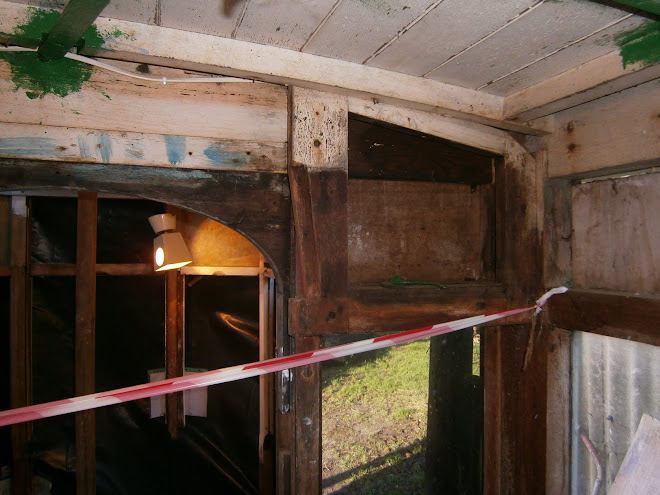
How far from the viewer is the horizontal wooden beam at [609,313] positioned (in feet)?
5.53

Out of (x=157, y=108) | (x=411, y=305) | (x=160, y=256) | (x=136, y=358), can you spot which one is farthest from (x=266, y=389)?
(x=157, y=108)

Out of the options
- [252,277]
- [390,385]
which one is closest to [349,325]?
[252,277]

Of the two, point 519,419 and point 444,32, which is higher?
point 444,32

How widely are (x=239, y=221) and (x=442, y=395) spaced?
210 centimetres

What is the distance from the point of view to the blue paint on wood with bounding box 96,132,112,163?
1447 millimetres

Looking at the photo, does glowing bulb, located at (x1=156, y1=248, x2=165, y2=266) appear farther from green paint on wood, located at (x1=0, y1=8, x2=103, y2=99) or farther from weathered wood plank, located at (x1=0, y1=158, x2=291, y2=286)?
green paint on wood, located at (x1=0, y1=8, x2=103, y2=99)

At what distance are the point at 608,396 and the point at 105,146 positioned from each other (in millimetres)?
2344

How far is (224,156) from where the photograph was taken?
1601mm

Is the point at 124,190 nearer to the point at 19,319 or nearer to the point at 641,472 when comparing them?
the point at 641,472

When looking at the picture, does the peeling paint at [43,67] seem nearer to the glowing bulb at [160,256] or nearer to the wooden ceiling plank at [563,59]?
the wooden ceiling plank at [563,59]

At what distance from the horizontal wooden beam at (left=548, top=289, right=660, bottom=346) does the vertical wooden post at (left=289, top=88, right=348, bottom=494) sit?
1094mm

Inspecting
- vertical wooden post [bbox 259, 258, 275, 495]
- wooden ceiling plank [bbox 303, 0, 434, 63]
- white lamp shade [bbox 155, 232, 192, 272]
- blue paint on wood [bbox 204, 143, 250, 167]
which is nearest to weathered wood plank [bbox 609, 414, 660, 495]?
wooden ceiling plank [bbox 303, 0, 434, 63]

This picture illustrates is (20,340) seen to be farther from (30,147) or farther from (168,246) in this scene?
(30,147)

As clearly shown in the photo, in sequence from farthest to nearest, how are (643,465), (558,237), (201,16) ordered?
1. (558,237)
2. (643,465)
3. (201,16)
